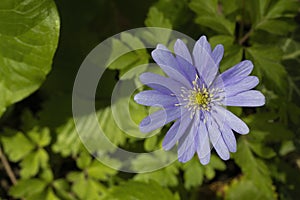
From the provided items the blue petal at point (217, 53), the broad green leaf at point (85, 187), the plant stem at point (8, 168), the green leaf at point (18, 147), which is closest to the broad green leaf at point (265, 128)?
the blue petal at point (217, 53)

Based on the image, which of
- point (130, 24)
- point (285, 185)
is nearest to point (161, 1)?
point (130, 24)

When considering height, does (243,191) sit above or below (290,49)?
below

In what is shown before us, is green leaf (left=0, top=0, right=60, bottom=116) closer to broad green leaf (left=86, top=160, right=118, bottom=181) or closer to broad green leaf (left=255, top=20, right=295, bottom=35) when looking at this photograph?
broad green leaf (left=86, top=160, right=118, bottom=181)

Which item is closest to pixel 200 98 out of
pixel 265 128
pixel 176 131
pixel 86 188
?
pixel 176 131

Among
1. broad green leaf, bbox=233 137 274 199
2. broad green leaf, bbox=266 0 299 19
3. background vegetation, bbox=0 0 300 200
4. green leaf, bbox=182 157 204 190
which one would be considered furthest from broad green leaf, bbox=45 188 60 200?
broad green leaf, bbox=266 0 299 19

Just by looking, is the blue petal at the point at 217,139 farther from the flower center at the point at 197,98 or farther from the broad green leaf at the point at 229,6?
the broad green leaf at the point at 229,6

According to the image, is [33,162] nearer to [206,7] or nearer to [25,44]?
[25,44]
